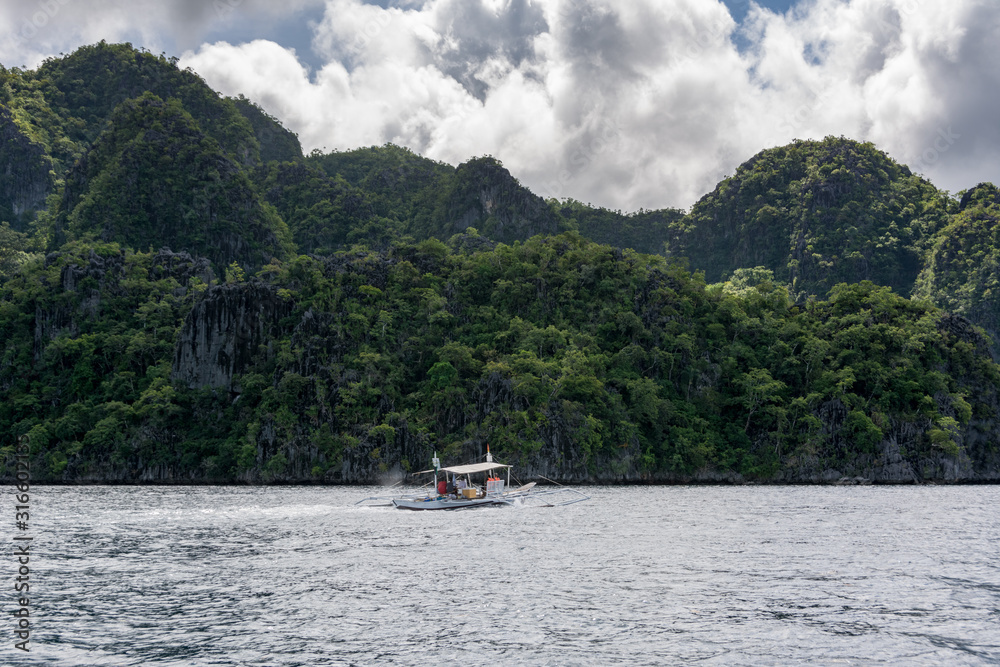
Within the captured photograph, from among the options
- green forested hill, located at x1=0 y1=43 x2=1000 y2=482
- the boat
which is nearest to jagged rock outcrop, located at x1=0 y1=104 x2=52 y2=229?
green forested hill, located at x1=0 y1=43 x2=1000 y2=482

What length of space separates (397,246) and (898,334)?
67286mm

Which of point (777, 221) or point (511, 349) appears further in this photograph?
point (777, 221)

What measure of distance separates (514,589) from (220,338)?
76.9m

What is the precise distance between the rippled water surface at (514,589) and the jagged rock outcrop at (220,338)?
1808 inches

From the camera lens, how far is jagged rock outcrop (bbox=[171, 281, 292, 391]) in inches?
3738

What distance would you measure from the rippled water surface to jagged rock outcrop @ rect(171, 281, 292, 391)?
45916 millimetres

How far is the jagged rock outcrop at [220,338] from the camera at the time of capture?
9494 cm

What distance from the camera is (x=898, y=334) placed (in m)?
91.6

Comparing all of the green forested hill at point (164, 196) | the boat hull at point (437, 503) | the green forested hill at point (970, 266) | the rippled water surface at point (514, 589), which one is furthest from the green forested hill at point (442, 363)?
the rippled water surface at point (514, 589)

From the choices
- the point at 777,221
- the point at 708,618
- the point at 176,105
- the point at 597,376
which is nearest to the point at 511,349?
the point at 597,376

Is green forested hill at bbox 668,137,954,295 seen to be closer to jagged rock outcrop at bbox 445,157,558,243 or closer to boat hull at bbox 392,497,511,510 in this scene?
jagged rock outcrop at bbox 445,157,558,243

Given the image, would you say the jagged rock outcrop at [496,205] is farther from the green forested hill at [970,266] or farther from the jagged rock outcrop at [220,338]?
the jagged rock outcrop at [220,338]

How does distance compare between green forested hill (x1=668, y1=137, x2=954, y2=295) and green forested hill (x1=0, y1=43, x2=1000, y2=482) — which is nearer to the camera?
green forested hill (x1=0, y1=43, x2=1000, y2=482)

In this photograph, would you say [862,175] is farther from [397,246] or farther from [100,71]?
[100,71]
